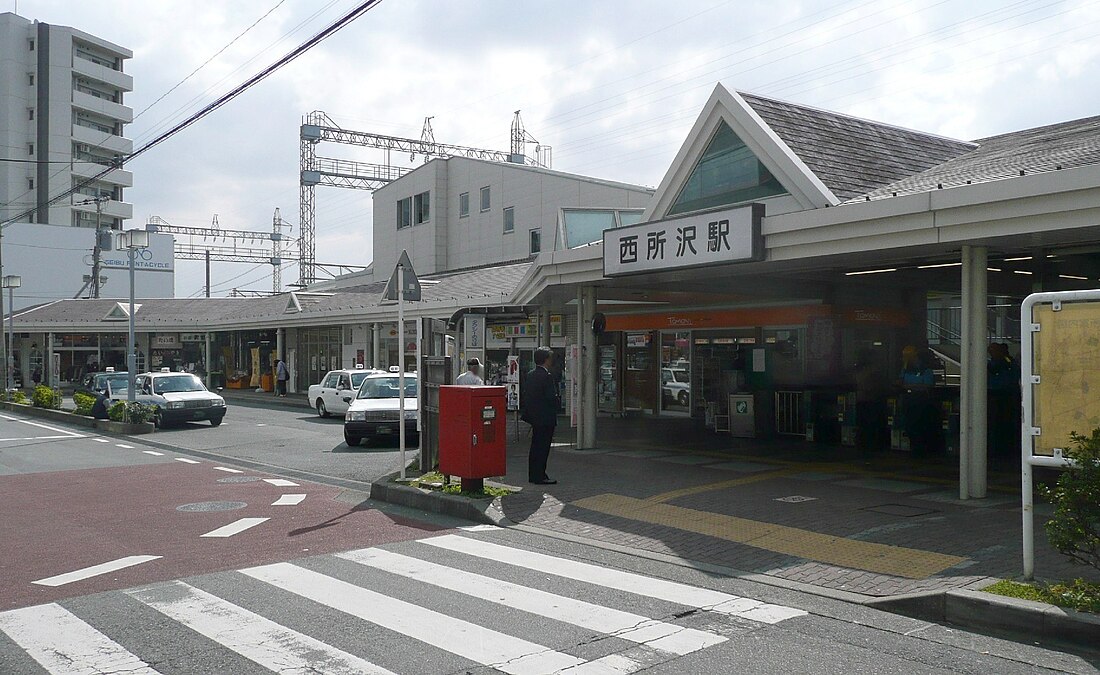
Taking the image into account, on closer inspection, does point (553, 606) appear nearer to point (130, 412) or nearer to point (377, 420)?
point (377, 420)

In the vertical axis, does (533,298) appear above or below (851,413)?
above

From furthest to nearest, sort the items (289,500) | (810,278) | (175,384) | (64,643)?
1. (175,384)
2. (810,278)
3. (289,500)
4. (64,643)

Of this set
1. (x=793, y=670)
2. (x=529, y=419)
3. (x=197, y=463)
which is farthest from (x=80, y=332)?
(x=793, y=670)

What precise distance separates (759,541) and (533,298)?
905cm

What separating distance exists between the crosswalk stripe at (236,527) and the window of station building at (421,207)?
1276 inches

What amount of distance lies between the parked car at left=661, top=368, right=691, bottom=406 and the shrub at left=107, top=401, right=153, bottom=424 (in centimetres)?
1364

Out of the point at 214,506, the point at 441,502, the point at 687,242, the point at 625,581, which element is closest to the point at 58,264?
the point at 214,506

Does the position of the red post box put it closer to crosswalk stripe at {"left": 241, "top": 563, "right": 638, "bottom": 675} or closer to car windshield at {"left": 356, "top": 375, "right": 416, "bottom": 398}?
crosswalk stripe at {"left": 241, "top": 563, "right": 638, "bottom": 675}

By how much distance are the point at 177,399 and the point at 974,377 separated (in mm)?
20839

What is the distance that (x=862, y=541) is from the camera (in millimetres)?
8445

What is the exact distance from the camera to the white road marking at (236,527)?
973 centimetres

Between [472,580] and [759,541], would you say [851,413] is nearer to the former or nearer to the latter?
[759,541]

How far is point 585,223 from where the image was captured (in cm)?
1886

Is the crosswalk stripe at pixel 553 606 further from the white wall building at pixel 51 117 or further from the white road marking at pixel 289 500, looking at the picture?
the white wall building at pixel 51 117
